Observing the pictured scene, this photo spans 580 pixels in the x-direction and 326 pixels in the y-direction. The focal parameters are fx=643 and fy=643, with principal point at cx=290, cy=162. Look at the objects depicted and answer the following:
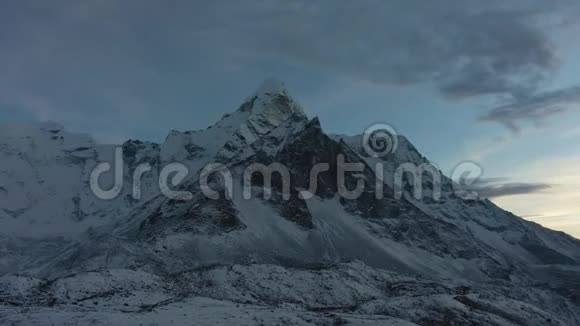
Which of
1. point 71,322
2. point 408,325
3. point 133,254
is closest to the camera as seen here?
point 71,322

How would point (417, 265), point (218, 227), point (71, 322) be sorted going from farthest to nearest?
point (417, 265)
point (218, 227)
point (71, 322)

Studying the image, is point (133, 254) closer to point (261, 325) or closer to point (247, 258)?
point (247, 258)

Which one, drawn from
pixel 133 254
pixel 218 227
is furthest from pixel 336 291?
pixel 218 227

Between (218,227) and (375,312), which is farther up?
(218,227)

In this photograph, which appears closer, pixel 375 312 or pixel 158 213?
pixel 375 312

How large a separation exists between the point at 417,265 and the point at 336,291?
98339mm

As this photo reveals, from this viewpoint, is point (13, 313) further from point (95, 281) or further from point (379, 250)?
point (379, 250)

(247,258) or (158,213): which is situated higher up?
(158,213)

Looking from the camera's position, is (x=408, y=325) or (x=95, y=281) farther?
(x=95, y=281)

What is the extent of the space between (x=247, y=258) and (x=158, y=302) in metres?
77.9

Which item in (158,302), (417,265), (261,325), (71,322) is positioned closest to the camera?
(71,322)

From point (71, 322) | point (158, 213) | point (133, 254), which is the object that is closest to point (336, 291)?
point (71, 322)

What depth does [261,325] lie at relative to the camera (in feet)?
185

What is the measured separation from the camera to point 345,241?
630ft
